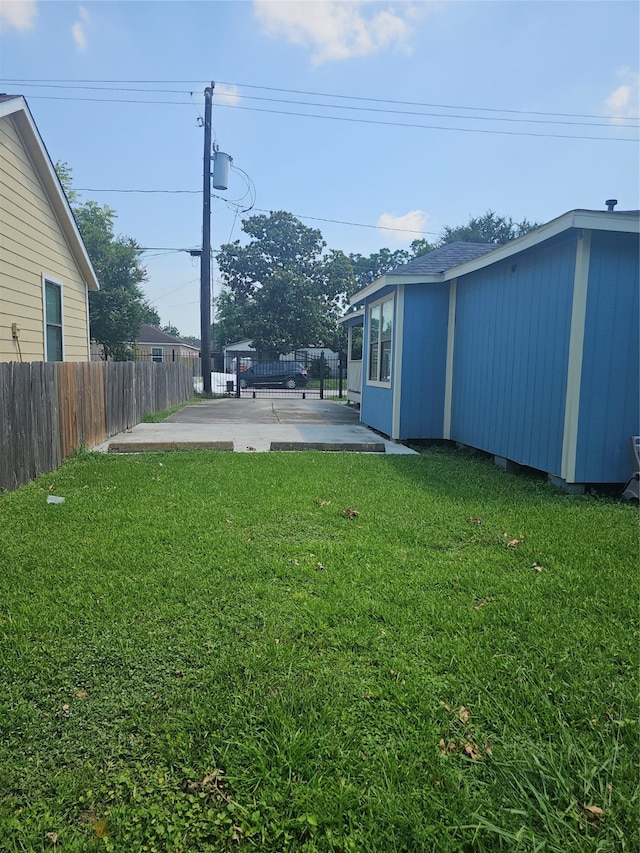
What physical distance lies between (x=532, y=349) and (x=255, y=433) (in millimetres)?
5136

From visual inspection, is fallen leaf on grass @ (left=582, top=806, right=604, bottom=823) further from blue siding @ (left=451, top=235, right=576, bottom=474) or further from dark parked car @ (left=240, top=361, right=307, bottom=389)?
dark parked car @ (left=240, top=361, right=307, bottom=389)

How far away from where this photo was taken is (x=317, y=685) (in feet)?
6.81

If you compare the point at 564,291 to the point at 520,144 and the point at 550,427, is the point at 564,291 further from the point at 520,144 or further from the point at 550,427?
the point at 520,144

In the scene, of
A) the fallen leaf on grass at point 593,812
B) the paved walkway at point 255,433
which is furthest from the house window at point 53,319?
the fallen leaf on grass at point 593,812

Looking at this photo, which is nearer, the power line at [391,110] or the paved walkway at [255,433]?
the paved walkway at [255,433]

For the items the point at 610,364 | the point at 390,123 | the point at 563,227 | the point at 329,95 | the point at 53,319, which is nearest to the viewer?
the point at 563,227

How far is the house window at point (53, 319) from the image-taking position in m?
8.56

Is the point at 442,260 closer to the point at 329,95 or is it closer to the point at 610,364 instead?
the point at 610,364

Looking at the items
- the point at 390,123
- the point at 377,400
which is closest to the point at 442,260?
the point at 377,400

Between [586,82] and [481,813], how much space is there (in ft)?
37.3

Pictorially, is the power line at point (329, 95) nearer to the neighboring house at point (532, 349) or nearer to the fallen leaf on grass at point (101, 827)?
the neighboring house at point (532, 349)

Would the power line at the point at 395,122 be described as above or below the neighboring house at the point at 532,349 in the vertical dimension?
above

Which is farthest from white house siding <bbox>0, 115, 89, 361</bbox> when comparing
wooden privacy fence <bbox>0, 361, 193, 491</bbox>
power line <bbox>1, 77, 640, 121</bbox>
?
power line <bbox>1, 77, 640, 121</bbox>

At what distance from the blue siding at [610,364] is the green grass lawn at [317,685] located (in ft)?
4.23
